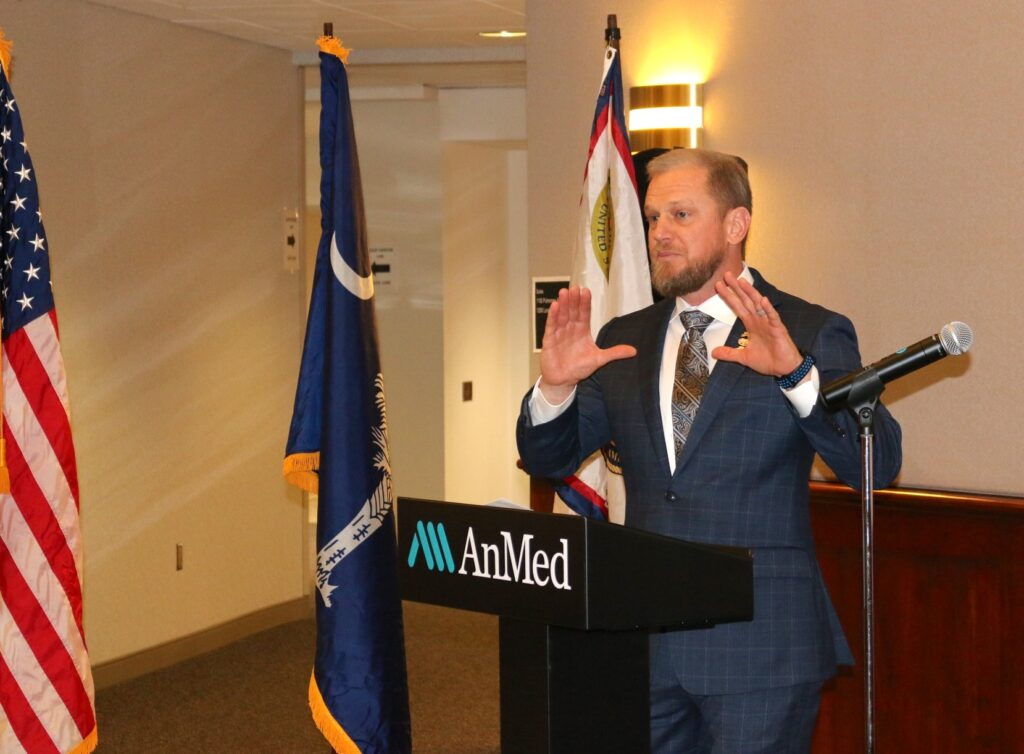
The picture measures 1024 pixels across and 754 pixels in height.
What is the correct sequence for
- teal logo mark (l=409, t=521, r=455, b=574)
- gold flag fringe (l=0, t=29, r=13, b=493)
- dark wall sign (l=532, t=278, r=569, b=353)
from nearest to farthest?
teal logo mark (l=409, t=521, r=455, b=574) < gold flag fringe (l=0, t=29, r=13, b=493) < dark wall sign (l=532, t=278, r=569, b=353)

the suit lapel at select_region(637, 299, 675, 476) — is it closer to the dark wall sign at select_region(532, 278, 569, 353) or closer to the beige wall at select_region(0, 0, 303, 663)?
the dark wall sign at select_region(532, 278, 569, 353)

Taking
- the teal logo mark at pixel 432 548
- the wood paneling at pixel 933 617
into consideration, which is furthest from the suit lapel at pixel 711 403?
the wood paneling at pixel 933 617

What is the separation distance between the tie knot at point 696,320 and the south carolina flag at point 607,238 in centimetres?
141

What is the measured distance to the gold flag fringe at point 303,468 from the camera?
12.8 ft

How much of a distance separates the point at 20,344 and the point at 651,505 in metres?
2.42

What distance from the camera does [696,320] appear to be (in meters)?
2.35

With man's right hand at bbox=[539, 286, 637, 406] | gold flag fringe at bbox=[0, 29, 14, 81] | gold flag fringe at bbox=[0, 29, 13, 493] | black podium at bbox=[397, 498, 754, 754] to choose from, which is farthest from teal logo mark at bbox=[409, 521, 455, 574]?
gold flag fringe at bbox=[0, 29, 14, 81]

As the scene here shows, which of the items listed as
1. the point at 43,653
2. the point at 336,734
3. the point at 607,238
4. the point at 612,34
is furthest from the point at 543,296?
the point at 43,653

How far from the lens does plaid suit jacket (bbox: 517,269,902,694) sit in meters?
2.15

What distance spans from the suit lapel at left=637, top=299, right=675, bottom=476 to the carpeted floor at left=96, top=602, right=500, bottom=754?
8.22 feet

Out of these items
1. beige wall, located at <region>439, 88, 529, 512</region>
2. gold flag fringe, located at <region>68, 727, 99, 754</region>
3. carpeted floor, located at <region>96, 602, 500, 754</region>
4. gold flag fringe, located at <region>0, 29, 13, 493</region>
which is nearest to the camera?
gold flag fringe, located at <region>0, 29, 13, 493</region>

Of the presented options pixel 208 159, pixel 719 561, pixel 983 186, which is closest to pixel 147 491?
pixel 208 159

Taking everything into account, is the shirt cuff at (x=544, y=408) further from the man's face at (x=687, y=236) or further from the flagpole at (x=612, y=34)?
the flagpole at (x=612, y=34)

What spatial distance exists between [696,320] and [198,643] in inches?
170
